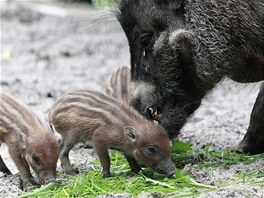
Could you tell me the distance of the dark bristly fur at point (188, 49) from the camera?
580 cm

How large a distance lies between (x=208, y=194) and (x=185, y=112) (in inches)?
49.4

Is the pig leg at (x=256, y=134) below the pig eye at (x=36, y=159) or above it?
below

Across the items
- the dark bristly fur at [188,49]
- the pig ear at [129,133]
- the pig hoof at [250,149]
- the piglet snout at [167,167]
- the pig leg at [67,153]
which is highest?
the dark bristly fur at [188,49]

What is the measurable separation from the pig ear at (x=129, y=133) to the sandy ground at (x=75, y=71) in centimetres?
48

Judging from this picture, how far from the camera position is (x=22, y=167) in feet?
18.3

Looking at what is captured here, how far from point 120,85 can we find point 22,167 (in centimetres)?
193

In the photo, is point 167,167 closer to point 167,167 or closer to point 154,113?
point 167,167

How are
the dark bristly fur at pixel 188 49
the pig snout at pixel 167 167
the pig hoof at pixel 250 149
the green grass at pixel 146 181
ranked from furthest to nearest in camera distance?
the pig hoof at pixel 250 149 < the dark bristly fur at pixel 188 49 < the pig snout at pixel 167 167 < the green grass at pixel 146 181

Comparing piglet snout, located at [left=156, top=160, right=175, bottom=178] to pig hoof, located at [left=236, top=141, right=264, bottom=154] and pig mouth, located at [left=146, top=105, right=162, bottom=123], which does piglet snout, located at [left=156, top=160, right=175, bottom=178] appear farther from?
pig hoof, located at [left=236, top=141, right=264, bottom=154]

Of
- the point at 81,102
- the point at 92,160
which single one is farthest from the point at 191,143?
the point at 81,102

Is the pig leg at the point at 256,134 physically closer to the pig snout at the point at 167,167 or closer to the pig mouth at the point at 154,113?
the pig mouth at the point at 154,113

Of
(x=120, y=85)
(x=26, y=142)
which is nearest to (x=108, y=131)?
(x=26, y=142)

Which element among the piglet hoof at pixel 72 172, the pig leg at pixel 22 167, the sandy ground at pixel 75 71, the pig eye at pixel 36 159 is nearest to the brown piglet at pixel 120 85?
the sandy ground at pixel 75 71

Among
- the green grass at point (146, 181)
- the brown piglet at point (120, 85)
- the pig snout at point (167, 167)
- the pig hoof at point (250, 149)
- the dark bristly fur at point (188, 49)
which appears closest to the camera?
the green grass at point (146, 181)
